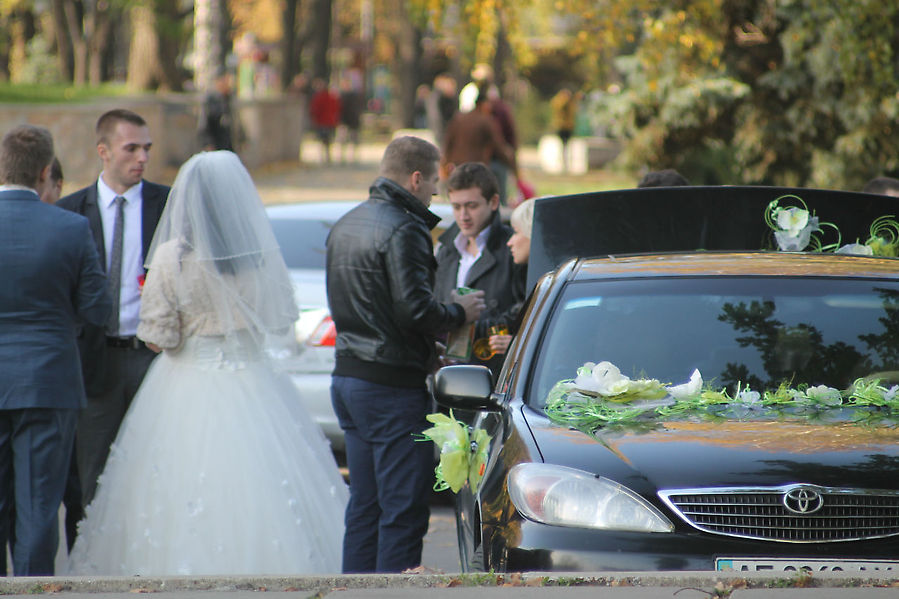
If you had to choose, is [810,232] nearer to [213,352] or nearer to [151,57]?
[213,352]

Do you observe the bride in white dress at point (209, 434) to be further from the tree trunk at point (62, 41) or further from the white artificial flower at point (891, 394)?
the tree trunk at point (62, 41)

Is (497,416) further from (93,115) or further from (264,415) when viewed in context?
(93,115)

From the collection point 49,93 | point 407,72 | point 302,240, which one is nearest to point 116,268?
point 302,240

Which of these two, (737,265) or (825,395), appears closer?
(825,395)

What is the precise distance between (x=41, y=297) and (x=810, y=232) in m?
3.35

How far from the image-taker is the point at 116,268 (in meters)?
6.11

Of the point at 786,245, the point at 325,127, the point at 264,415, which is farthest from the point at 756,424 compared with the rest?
the point at 325,127

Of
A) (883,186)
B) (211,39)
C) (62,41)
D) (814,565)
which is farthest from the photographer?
(62,41)

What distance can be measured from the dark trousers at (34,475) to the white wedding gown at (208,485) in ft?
1.12

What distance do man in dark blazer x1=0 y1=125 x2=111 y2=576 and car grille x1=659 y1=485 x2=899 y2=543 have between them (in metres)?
2.62

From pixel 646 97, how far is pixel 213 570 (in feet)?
37.1

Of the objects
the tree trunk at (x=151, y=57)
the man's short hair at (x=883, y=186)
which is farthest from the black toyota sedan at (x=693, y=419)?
the tree trunk at (x=151, y=57)

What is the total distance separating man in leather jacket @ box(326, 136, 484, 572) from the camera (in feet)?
17.2

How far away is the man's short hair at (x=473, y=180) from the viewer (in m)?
6.38
